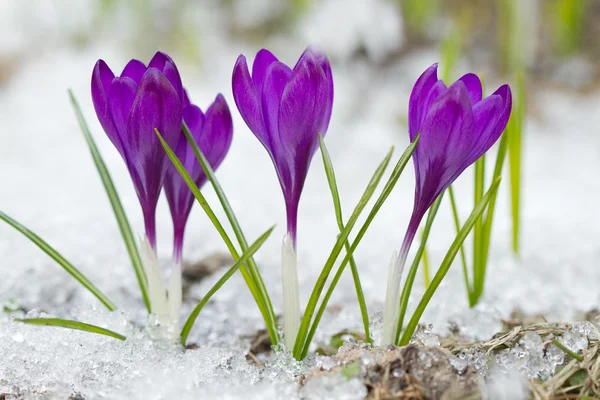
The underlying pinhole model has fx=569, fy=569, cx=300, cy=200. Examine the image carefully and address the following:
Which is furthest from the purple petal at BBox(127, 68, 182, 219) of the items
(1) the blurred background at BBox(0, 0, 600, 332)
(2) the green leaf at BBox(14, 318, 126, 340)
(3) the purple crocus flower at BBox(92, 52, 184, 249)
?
(1) the blurred background at BBox(0, 0, 600, 332)

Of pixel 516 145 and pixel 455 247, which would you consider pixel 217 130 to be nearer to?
pixel 455 247

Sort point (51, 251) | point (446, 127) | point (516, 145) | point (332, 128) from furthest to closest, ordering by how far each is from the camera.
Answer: point (332, 128), point (516, 145), point (51, 251), point (446, 127)

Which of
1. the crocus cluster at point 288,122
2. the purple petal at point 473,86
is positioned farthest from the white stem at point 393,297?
the purple petal at point 473,86

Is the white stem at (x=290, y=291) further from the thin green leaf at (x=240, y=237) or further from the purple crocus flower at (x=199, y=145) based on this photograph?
the purple crocus flower at (x=199, y=145)

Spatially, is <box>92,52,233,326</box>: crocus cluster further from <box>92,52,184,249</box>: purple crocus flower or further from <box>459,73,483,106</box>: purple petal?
<box>459,73,483,106</box>: purple petal

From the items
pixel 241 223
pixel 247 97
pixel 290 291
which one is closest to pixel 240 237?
pixel 290 291

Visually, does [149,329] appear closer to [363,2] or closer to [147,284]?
[147,284]

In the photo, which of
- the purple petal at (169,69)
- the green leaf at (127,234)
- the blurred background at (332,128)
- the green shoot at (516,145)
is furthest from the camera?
the blurred background at (332,128)
